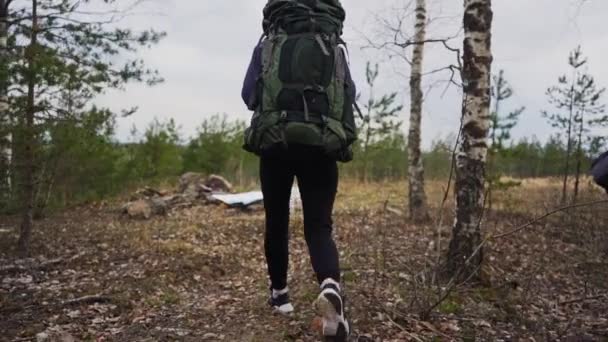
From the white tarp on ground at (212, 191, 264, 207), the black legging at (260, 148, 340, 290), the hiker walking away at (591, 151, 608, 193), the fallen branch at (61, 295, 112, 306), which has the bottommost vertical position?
the fallen branch at (61, 295, 112, 306)

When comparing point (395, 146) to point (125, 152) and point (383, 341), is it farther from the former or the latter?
point (383, 341)

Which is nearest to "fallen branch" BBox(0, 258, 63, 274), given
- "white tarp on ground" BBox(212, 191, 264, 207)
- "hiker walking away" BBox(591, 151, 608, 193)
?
"hiker walking away" BBox(591, 151, 608, 193)

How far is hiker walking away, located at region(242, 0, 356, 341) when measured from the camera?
247 centimetres

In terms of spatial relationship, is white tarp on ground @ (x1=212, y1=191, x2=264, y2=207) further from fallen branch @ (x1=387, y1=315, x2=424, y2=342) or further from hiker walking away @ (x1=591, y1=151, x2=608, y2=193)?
hiker walking away @ (x1=591, y1=151, x2=608, y2=193)

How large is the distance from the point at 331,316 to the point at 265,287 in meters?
2.24

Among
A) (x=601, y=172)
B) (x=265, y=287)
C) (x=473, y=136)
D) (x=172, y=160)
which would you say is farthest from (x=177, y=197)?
(x=601, y=172)

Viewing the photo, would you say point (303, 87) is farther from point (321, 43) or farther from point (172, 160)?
point (172, 160)

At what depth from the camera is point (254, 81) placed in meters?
2.69

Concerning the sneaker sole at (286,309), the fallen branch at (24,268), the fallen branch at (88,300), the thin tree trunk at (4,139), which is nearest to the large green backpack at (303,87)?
the sneaker sole at (286,309)

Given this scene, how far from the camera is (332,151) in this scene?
98.0 inches

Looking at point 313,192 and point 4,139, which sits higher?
point 4,139

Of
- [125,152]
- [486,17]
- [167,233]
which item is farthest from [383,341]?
[125,152]

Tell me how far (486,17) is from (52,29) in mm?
6077

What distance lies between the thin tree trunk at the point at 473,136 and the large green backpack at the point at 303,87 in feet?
6.83
